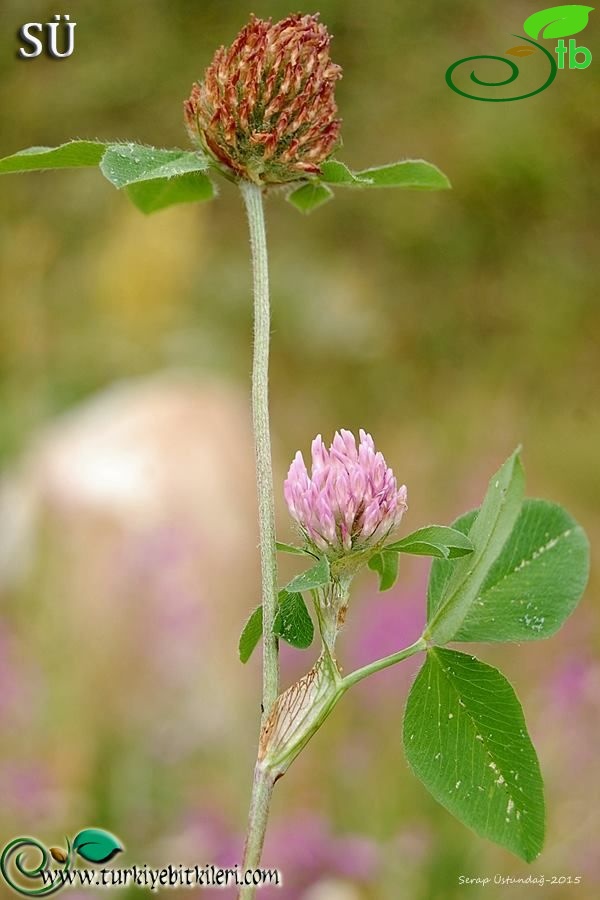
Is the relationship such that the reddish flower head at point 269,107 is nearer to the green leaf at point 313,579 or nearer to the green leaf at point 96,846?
the green leaf at point 313,579

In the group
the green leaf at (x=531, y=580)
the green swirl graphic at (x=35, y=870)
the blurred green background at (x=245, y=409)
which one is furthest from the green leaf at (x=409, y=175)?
the blurred green background at (x=245, y=409)

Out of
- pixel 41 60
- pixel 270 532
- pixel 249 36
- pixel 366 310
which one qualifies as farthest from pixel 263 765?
pixel 41 60

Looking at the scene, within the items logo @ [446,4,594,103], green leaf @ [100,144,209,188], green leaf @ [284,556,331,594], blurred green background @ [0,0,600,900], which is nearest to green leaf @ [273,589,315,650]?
green leaf @ [284,556,331,594]

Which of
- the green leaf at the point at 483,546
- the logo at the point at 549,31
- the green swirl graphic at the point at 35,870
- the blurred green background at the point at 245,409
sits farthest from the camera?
the blurred green background at the point at 245,409

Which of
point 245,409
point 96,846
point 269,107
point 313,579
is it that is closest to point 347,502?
point 313,579

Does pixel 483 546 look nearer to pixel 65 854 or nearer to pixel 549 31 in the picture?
pixel 65 854

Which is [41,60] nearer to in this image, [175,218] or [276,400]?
[175,218]
